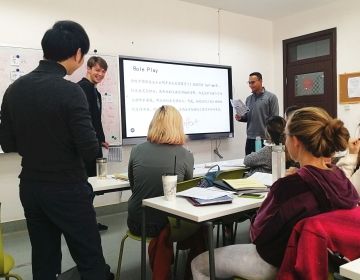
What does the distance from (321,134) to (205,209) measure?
0.59 meters

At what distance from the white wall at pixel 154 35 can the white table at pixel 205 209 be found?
2350mm

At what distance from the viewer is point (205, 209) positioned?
162 centimetres

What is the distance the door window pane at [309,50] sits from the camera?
514 cm

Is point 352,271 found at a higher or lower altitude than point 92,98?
lower

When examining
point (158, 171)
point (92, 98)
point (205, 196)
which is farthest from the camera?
point (92, 98)

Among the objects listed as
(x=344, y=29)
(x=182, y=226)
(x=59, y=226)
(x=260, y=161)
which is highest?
(x=344, y=29)

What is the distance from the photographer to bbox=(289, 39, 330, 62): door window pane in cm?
514

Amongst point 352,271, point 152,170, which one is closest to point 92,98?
point 152,170

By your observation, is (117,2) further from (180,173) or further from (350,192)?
(350,192)

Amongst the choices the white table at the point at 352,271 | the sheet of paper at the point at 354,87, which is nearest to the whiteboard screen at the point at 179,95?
the sheet of paper at the point at 354,87

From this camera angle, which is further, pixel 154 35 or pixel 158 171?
pixel 154 35

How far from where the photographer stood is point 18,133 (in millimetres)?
1458

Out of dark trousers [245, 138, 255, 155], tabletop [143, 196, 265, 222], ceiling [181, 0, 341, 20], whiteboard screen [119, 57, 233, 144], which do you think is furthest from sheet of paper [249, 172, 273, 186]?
ceiling [181, 0, 341, 20]

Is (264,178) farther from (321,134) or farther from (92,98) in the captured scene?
(92,98)
